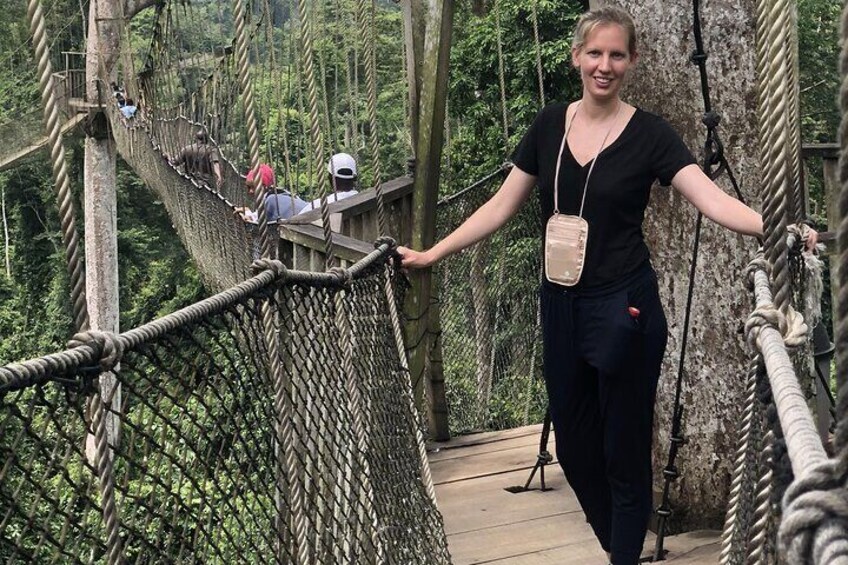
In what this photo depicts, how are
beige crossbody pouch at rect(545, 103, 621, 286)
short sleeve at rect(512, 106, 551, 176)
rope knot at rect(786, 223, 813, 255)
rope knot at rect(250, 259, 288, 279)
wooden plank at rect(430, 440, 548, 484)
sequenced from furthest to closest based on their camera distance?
wooden plank at rect(430, 440, 548, 484)
short sleeve at rect(512, 106, 551, 176)
beige crossbody pouch at rect(545, 103, 621, 286)
rope knot at rect(786, 223, 813, 255)
rope knot at rect(250, 259, 288, 279)

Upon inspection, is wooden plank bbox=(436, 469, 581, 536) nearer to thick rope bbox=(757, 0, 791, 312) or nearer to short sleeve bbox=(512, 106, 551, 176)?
short sleeve bbox=(512, 106, 551, 176)

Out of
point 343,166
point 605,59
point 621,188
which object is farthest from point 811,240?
point 343,166

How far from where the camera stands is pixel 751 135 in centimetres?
228

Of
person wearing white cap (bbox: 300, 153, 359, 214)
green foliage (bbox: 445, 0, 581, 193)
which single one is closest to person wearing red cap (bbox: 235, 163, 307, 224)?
person wearing white cap (bbox: 300, 153, 359, 214)

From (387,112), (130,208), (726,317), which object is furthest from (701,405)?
(130,208)

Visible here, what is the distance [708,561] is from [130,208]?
811 inches

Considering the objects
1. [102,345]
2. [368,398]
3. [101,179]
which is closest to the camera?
[102,345]

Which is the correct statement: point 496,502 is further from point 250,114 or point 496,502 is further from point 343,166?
point 343,166

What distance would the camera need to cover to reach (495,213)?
193cm

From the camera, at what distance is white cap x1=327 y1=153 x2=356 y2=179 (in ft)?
12.7

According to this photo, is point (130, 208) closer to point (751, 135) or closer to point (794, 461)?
point (751, 135)

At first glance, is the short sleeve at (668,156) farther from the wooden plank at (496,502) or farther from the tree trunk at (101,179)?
the tree trunk at (101,179)

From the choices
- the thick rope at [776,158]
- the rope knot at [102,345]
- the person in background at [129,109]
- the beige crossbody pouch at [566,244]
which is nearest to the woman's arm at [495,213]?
the beige crossbody pouch at [566,244]

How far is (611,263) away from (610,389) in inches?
7.5
